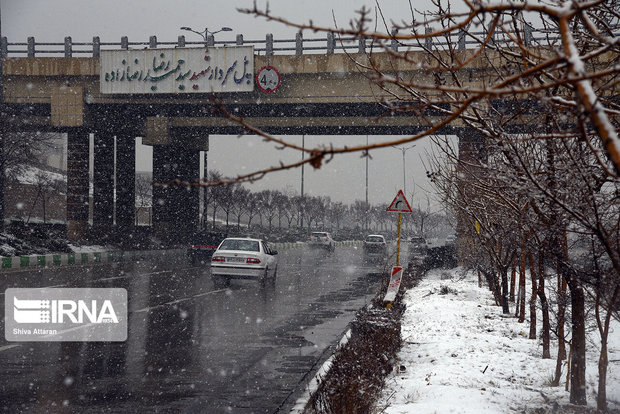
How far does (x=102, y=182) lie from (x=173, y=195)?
5462 millimetres

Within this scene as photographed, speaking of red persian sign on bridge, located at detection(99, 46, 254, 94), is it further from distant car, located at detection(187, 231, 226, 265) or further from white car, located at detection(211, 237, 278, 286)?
white car, located at detection(211, 237, 278, 286)

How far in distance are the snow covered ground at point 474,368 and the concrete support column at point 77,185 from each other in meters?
29.7

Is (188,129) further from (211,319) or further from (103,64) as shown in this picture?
(211,319)

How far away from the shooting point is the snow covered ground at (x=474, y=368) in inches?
257

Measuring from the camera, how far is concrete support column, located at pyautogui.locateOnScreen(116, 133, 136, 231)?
41312 mm

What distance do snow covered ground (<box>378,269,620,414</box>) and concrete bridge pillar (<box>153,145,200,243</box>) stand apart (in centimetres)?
3089

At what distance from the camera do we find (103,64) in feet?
109

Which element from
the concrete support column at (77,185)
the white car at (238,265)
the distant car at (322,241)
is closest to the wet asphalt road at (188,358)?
the white car at (238,265)

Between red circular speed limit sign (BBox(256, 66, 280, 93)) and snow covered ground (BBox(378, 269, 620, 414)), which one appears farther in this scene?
Answer: red circular speed limit sign (BBox(256, 66, 280, 93))

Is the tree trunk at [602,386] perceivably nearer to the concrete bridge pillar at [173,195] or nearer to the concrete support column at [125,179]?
the concrete bridge pillar at [173,195]

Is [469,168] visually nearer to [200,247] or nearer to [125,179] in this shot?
[200,247]

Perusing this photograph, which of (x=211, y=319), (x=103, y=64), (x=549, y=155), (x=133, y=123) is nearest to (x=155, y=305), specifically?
(x=211, y=319)

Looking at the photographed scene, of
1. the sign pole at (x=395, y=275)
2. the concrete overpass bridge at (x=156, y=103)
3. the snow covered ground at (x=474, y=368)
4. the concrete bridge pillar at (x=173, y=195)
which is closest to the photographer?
the snow covered ground at (x=474, y=368)

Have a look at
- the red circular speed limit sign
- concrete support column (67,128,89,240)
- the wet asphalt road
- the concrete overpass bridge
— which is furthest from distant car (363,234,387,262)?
the wet asphalt road
